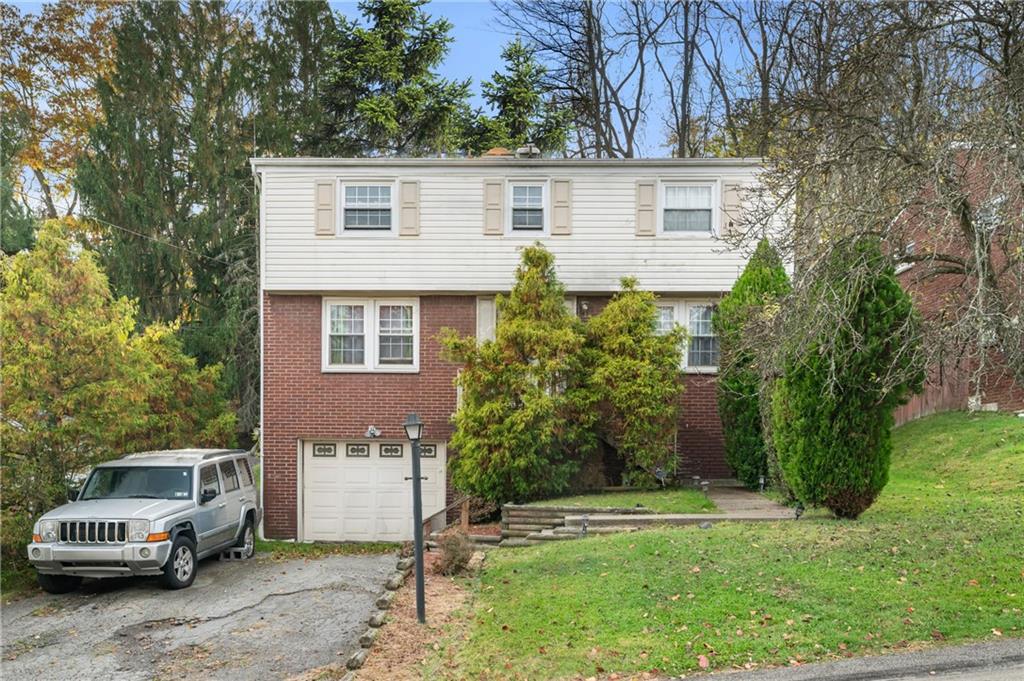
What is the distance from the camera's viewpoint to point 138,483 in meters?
12.6

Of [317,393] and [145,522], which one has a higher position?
[317,393]

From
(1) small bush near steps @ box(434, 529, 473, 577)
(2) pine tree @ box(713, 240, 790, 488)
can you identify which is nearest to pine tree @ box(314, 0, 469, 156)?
(2) pine tree @ box(713, 240, 790, 488)

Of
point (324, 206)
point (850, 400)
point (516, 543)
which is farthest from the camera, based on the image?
point (324, 206)

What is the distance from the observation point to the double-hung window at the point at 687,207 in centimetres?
1683

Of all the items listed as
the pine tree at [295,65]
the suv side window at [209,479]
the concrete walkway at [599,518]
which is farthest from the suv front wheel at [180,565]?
the pine tree at [295,65]

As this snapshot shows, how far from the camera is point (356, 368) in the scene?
1727 cm

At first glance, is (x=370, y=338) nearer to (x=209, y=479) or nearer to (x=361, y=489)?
(x=361, y=489)

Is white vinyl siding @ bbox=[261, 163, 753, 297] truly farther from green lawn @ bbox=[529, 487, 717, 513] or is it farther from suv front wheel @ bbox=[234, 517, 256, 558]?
suv front wheel @ bbox=[234, 517, 256, 558]

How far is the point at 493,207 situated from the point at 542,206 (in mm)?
1026

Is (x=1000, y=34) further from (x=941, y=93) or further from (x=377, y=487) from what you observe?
(x=377, y=487)

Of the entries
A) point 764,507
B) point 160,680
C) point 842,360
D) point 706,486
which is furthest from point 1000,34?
point 160,680

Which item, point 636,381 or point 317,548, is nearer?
point 636,381

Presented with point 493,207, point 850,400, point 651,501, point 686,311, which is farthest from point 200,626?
point 686,311

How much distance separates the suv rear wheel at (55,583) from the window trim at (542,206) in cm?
997
